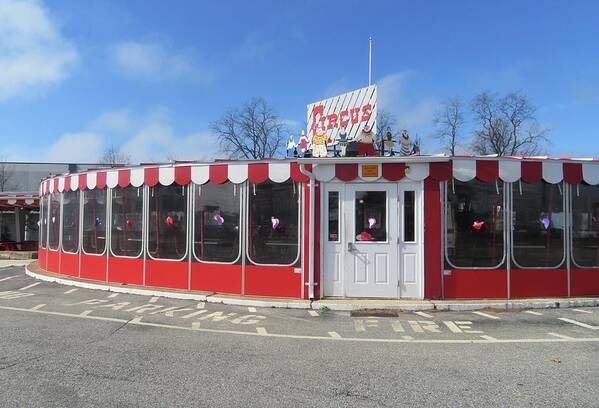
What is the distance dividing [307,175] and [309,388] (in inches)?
236

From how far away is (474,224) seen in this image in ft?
34.3

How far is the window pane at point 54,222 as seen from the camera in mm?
14945

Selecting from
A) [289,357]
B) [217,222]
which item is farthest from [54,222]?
[289,357]

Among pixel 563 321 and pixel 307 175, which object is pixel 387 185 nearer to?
pixel 307 175

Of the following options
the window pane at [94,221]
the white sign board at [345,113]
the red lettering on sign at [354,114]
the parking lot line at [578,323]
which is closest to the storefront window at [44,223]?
the window pane at [94,221]

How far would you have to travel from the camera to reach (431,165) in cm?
1043

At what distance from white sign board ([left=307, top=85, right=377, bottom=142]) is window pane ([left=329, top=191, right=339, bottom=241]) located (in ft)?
6.99

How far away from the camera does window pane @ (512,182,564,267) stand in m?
10.6

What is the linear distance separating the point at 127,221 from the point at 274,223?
164 inches

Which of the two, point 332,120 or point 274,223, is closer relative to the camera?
point 274,223

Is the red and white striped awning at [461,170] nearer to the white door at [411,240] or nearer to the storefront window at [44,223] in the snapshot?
the white door at [411,240]

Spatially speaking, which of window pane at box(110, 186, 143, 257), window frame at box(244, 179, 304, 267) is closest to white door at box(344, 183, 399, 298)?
window frame at box(244, 179, 304, 267)

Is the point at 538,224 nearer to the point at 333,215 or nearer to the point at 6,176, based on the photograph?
the point at 333,215

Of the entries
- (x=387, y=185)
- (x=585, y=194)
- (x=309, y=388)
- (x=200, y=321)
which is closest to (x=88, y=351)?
(x=200, y=321)
